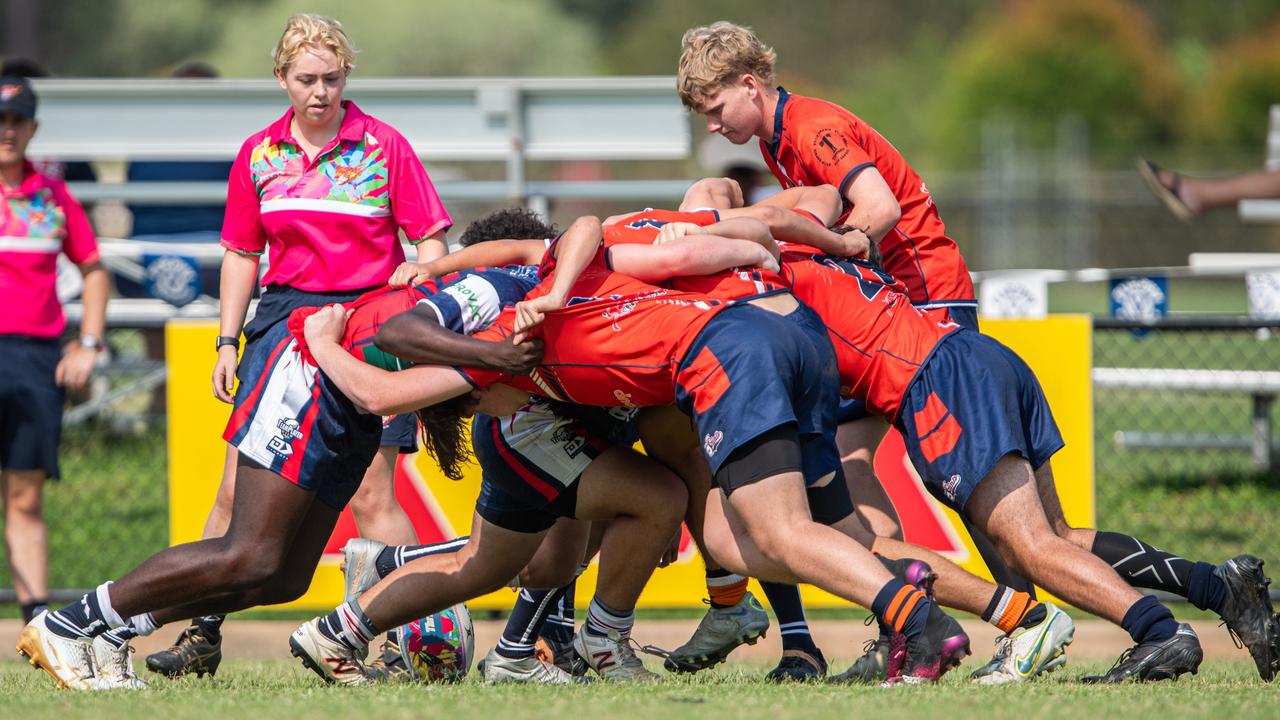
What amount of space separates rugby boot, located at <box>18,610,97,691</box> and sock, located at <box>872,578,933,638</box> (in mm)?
2392

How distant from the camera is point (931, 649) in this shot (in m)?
4.18

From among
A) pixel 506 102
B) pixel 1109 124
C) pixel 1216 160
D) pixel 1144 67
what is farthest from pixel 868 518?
pixel 1144 67

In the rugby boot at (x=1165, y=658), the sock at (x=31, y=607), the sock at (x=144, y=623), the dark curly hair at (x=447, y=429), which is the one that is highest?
the dark curly hair at (x=447, y=429)

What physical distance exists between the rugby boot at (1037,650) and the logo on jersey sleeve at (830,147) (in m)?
1.57

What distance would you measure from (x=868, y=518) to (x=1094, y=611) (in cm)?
87

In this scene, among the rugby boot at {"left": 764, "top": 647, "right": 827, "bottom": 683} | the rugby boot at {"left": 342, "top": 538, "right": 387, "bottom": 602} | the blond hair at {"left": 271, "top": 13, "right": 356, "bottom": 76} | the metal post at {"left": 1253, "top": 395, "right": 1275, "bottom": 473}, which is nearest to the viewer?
the rugby boot at {"left": 764, "top": 647, "right": 827, "bottom": 683}

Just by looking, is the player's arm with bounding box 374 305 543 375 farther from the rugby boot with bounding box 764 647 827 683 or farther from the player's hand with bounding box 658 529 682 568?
the rugby boot with bounding box 764 647 827 683

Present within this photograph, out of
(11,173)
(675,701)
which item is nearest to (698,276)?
(675,701)

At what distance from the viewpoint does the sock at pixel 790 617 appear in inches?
199

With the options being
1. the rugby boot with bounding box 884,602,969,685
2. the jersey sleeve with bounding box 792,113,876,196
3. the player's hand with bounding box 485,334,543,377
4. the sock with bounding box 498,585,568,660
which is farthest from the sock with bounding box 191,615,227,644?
the jersey sleeve with bounding box 792,113,876,196

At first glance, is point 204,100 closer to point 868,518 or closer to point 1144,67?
point 868,518

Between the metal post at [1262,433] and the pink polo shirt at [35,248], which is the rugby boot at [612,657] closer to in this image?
the pink polo shirt at [35,248]

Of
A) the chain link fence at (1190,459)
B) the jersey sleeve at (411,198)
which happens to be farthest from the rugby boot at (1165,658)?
the jersey sleeve at (411,198)

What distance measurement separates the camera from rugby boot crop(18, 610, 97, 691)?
4.67 metres
